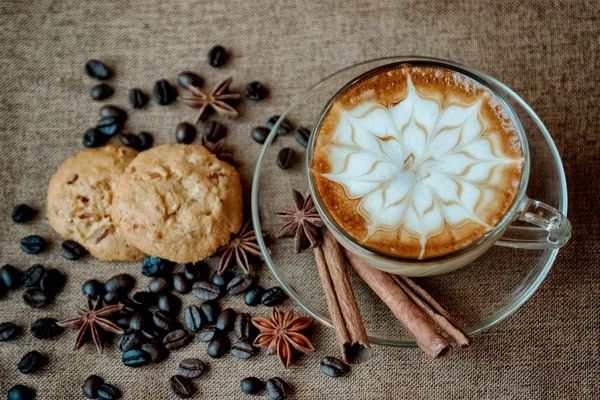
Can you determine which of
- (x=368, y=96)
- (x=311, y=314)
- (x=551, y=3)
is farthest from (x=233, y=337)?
(x=551, y=3)

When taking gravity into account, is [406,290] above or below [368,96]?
below

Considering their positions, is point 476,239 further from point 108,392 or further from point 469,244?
point 108,392

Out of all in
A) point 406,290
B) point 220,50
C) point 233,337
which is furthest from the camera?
point 220,50

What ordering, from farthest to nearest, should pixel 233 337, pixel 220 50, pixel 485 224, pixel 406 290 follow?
pixel 220 50 → pixel 233 337 → pixel 406 290 → pixel 485 224

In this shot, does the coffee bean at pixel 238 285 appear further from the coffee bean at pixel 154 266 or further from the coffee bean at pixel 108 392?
the coffee bean at pixel 108 392

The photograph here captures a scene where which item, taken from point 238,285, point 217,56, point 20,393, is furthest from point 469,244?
point 20,393

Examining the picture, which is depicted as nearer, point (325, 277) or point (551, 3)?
point (325, 277)

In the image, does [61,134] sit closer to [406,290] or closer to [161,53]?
[161,53]
